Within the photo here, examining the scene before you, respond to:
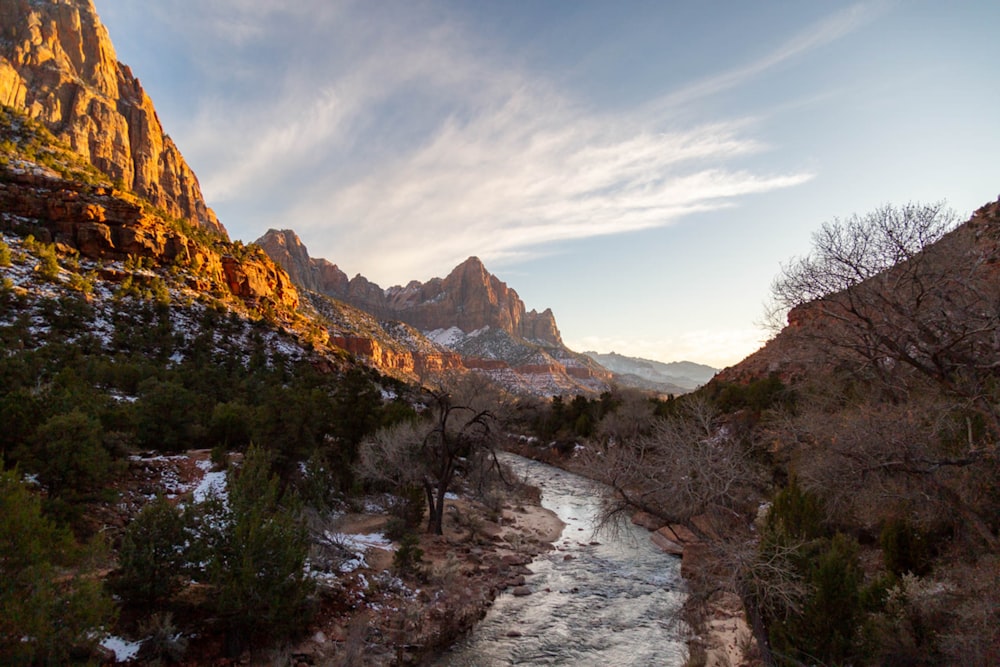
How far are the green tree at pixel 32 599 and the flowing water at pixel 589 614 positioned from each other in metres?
6.30

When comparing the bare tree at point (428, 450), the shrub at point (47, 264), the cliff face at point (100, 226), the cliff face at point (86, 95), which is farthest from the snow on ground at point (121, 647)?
the cliff face at point (86, 95)

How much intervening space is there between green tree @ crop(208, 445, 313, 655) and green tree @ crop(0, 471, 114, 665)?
2.10 m

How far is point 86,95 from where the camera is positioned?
75.6 m

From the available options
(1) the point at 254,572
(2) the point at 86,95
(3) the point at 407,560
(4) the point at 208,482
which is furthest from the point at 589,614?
(2) the point at 86,95

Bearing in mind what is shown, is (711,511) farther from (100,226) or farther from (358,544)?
(100,226)

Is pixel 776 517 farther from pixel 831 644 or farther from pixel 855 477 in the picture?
pixel 831 644

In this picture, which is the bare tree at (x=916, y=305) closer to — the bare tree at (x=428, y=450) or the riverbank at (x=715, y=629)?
the riverbank at (x=715, y=629)

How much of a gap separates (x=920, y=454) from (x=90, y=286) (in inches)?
1916

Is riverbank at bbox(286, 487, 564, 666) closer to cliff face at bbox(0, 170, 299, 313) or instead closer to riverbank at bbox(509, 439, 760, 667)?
riverbank at bbox(509, 439, 760, 667)

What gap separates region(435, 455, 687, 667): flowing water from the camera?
9977mm

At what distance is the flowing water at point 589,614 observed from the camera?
32.7 ft

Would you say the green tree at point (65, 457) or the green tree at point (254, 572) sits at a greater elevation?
the green tree at point (65, 457)

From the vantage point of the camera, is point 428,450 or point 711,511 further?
point 428,450

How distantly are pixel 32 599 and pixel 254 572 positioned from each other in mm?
3046
